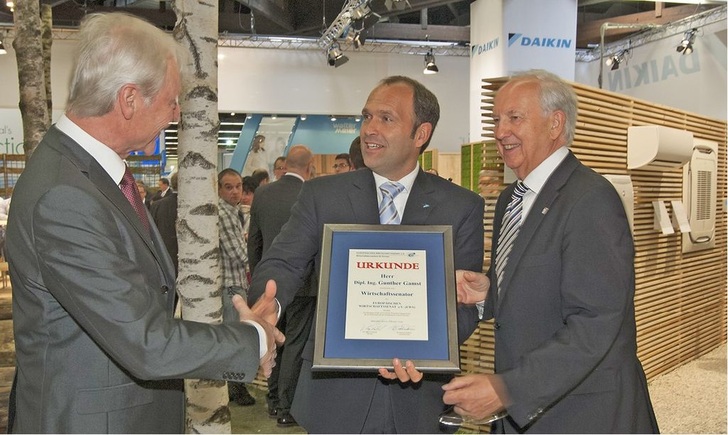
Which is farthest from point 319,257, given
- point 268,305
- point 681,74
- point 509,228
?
point 681,74

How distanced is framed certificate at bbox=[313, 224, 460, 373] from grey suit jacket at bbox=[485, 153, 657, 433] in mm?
238

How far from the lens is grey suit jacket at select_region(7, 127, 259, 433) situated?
5.53ft

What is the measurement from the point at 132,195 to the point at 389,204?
1.11 meters

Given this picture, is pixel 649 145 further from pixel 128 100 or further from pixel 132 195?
pixel 128 100

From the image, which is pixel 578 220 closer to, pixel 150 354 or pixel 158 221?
pixel 150 354

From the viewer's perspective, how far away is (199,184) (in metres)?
3.35

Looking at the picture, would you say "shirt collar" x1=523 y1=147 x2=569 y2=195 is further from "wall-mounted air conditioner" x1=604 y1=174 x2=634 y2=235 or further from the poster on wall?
the poster on wall

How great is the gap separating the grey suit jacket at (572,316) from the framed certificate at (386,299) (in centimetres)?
24

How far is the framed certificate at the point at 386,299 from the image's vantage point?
7.61 ft

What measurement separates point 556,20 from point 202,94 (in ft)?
29.2

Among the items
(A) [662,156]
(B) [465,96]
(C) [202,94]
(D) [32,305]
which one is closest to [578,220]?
(D) [32,305]

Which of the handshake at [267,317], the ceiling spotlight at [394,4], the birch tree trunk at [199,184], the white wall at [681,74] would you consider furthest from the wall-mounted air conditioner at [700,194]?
the handshake at [267,317]

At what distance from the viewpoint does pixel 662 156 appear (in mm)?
6535

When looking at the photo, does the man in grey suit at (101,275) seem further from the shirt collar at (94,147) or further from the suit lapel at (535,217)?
the suit lapel at (535,217)
